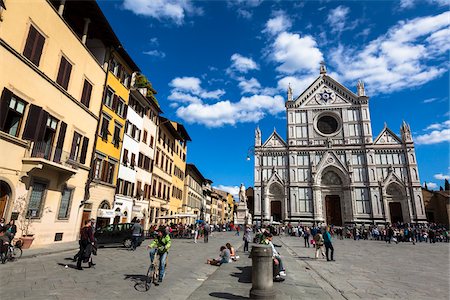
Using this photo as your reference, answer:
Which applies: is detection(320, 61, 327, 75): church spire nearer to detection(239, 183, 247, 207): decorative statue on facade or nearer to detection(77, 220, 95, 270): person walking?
detection(239, 183, 247, 207): decorative statue on facade

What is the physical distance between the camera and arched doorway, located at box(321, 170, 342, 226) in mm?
45781

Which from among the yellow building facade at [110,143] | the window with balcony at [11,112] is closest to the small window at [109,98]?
the yellow building facade at [110,143]

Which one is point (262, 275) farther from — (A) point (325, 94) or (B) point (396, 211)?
(A) point (325, 94)

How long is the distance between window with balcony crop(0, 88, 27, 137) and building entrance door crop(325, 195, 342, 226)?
4453cm

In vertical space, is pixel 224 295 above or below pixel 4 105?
below

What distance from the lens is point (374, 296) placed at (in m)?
6.58

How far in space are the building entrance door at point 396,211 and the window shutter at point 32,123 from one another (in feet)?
158

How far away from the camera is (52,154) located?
1464 cm

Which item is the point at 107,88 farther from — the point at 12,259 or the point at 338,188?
the point at 338,188

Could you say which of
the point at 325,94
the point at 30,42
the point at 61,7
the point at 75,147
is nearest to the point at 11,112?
the point at 30,42

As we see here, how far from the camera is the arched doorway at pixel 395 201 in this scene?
4291 centimetres

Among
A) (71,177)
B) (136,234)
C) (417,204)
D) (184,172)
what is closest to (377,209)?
(417,204)

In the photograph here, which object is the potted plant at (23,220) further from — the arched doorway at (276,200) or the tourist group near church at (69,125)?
the arched doorway at (276,200)

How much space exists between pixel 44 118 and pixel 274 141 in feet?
136
